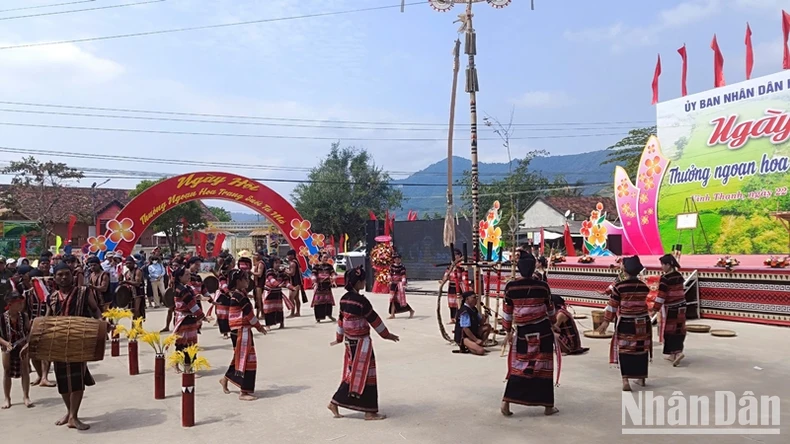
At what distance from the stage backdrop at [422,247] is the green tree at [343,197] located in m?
20.4

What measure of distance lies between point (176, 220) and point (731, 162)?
33.3m

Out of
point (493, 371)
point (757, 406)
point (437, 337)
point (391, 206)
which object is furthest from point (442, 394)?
point (391, 206)

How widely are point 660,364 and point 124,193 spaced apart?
47165 mm

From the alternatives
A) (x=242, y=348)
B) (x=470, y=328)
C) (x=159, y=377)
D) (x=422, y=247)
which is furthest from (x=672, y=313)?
(x=422, y=247)

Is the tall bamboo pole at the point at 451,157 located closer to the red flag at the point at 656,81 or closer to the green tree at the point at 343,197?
the red flag at the point at 656,81

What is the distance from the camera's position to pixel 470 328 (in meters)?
9.78

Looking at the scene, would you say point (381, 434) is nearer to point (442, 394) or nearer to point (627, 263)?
point (442, 394)

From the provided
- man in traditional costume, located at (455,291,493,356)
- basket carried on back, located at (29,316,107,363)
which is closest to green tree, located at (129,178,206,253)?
man in traditional costume, located at (455,291,493,356)

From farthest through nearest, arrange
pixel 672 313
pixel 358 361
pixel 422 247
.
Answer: pixel 422 247 → pixel 672 313 → pixel 358 361

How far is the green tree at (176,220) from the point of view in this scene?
4044cm

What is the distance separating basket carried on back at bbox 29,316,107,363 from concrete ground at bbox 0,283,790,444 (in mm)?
751

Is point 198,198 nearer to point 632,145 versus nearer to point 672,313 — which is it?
point 672,313

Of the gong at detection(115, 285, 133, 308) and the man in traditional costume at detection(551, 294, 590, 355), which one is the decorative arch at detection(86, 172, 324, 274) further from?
the man in traditional costume at detection(551, 294, 590, 355)

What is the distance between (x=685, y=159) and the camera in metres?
19.8
